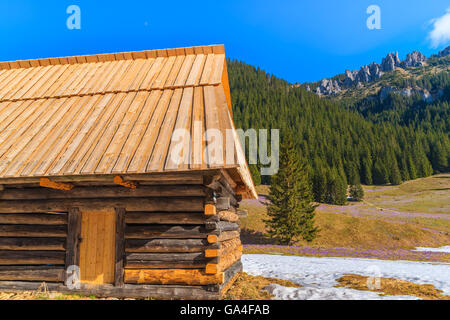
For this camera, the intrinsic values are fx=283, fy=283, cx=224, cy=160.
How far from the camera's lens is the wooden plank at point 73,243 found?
6875mm

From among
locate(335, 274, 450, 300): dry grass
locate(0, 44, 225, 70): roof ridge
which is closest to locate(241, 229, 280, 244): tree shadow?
locate(335, 274, 450, 300): dry grass

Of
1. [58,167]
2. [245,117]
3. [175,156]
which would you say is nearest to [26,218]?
[58,167]

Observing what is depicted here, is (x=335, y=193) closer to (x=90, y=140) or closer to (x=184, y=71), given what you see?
(x=184, y=71)

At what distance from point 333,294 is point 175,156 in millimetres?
5101

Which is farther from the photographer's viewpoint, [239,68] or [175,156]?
[239,68]

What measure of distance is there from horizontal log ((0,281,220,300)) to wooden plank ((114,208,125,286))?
211 millimetres

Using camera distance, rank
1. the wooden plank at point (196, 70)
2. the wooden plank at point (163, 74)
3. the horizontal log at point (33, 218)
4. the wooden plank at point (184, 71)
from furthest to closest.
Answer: the wooden plank at point (163, 74) → the wooden plank at point (184, 71) → the wooden plank at point (196, 70) → the horizontal log at point (33, 218)

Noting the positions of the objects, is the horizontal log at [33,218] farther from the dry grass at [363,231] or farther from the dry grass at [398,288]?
the dry grass at [363,231]

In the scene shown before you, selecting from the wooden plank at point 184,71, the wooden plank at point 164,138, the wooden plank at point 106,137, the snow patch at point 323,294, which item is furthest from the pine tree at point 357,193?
the wooden plank at point 106,137

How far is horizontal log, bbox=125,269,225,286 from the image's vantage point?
636 centimetres

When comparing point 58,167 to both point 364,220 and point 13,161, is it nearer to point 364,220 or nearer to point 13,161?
point 13,161

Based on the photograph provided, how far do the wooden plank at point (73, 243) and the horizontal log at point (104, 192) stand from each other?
1.64 feet

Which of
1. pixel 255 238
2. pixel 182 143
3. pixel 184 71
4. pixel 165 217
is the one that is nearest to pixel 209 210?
pixel 165 217
